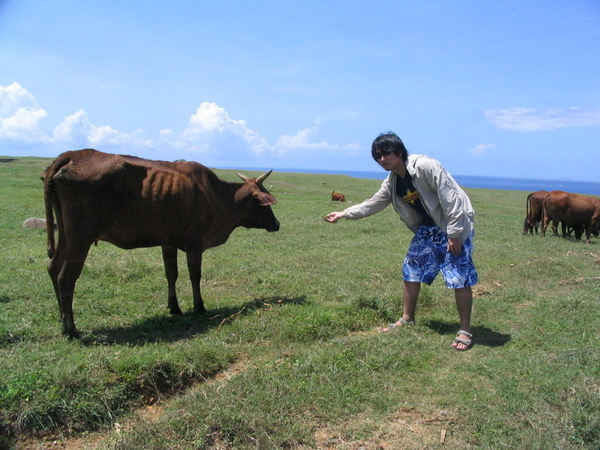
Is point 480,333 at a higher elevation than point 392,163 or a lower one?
lower

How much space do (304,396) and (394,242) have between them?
9.93 meters

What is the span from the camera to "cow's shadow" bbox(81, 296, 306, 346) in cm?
579

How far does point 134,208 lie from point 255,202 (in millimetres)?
2371

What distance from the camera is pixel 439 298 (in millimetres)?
7875

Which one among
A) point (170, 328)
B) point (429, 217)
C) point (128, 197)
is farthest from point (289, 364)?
point (128, 197)

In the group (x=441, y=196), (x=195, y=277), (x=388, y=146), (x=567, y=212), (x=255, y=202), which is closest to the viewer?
(x=441, y=196)

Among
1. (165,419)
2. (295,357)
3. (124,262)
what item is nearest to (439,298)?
(295,357)

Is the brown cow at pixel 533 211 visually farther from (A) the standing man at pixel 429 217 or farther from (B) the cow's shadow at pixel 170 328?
(A) the standing man at pixel 429 217

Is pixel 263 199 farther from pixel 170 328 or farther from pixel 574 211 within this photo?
pixel 574 211

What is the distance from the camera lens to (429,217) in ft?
19.7

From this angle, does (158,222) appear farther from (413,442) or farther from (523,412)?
(523,412)

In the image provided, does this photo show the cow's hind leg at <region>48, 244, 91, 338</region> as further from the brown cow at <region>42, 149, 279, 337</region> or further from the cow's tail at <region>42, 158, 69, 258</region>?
the cow's tail at <region>42, 158, 69, 258</region>

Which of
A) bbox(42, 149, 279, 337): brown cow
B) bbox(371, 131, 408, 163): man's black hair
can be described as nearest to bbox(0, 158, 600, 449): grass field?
bbox(42, 149, 279, 337): brown cow

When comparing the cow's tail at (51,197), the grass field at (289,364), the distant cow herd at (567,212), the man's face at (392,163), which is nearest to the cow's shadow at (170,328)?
the grass field at (289,364)
